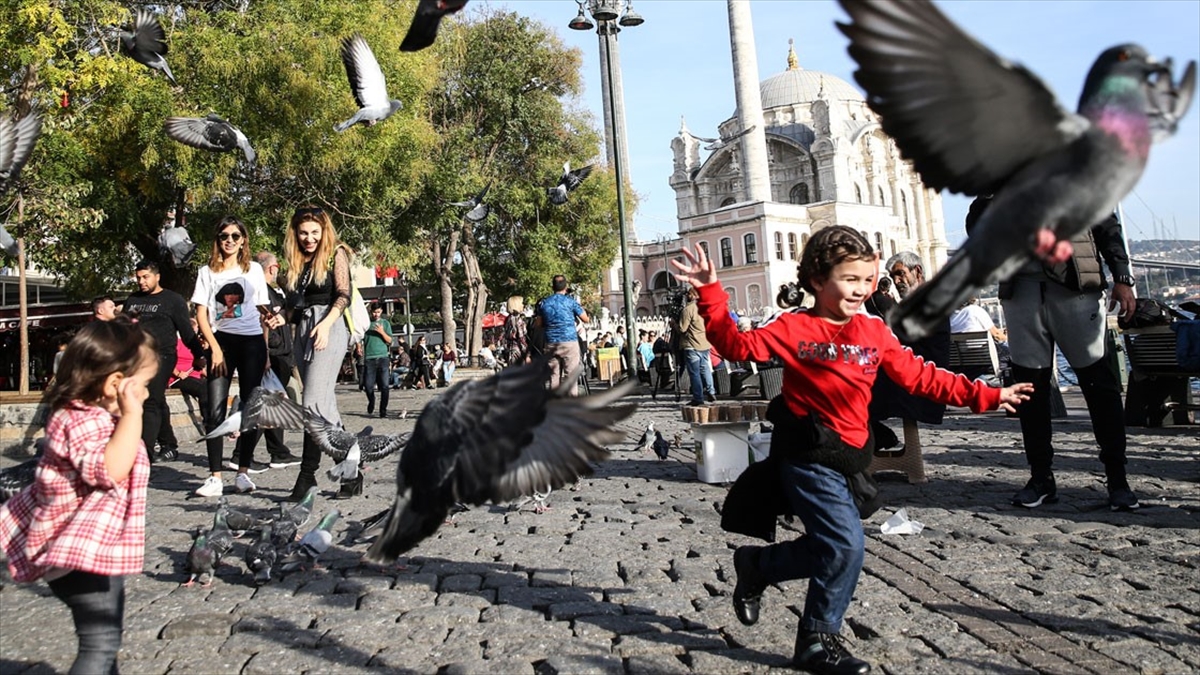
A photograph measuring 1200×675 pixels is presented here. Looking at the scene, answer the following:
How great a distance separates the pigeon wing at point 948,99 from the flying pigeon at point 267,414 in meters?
4.41

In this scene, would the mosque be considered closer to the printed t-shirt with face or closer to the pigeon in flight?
the printed t-shirt with face

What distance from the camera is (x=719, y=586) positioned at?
398 centimetres

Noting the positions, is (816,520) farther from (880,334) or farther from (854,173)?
(854,173)

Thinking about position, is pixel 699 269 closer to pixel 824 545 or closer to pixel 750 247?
pixel 824 545

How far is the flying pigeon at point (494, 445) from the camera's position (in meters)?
2.49

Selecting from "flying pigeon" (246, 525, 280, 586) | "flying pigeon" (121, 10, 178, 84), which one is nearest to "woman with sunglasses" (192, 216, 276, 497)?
"flying pigeon" (121, 10, 178, 84)

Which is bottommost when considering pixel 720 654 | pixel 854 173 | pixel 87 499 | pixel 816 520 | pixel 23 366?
pixel 720 654

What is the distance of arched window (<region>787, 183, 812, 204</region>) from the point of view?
8969 cm

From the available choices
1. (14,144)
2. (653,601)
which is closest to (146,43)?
(14,144)

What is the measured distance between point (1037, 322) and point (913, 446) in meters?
1.38

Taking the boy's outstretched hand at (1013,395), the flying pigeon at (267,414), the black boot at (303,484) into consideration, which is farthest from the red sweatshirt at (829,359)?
the black boot at (303,484)

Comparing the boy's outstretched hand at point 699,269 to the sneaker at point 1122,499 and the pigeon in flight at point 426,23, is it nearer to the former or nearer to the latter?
the pigeon in flight at point 426,23

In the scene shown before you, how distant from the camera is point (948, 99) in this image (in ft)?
5.67

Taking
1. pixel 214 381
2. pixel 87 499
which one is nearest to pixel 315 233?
pixel 214 381
